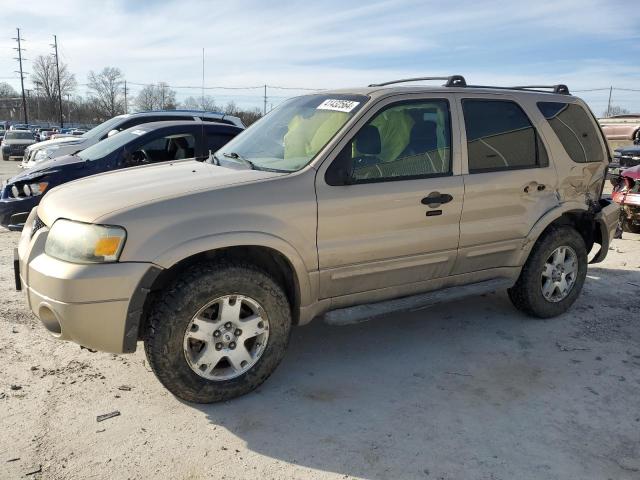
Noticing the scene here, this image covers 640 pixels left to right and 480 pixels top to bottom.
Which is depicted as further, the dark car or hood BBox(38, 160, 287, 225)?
the dark car

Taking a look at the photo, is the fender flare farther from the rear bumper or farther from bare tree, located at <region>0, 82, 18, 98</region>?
bare tree, located at <region>0, 82, 18, 98</region>

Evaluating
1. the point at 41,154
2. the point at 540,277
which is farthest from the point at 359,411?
the point at 41,154

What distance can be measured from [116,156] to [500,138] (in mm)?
4715

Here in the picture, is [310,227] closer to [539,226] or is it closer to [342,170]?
A: [342,170]

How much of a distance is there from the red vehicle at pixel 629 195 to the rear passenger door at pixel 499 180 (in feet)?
13.2

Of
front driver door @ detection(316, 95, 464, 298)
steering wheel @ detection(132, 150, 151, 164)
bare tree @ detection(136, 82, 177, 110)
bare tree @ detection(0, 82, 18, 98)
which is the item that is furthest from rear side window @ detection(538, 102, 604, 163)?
bare tree @ detection(0, 82, 18, 98)

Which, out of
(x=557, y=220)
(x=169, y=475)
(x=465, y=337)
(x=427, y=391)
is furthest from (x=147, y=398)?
(x=557, y=220)

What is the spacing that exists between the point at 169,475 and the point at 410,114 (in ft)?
9.04

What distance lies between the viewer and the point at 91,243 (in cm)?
286

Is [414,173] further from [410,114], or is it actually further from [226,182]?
[226,182]

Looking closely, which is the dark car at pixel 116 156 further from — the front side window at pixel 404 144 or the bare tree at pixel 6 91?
the bare tree at pixel 6 91

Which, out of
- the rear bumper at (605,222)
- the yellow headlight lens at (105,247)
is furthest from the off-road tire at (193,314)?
the rear bumper at (605,222)

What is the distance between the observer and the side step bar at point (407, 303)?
355cm

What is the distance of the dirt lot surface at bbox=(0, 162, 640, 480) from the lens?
2736mm
